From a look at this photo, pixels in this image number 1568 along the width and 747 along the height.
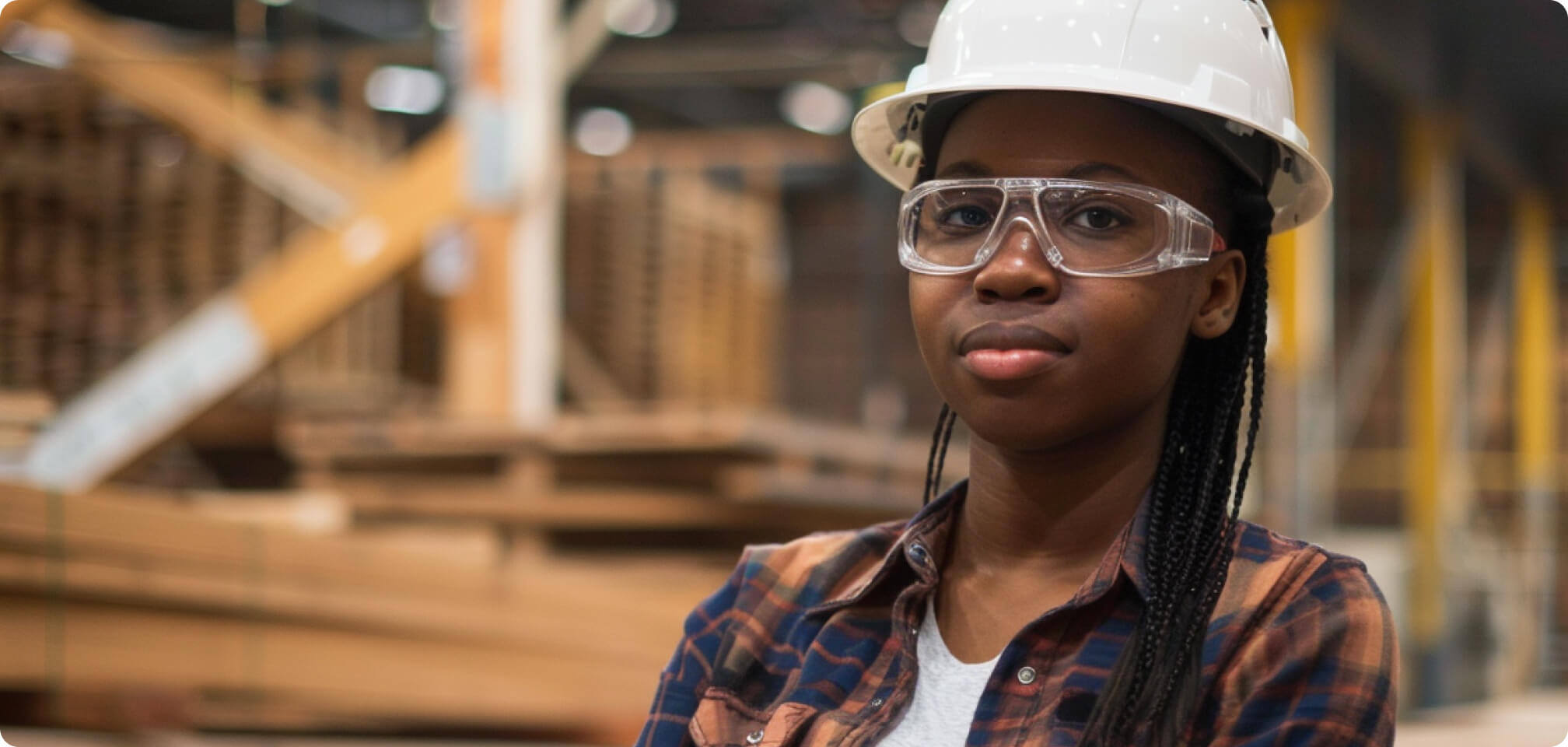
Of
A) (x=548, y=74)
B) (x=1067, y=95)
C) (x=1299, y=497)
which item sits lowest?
(x=1299, y=497)

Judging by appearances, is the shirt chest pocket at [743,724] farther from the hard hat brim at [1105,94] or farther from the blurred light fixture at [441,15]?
the blurred light fixture at [441,15]

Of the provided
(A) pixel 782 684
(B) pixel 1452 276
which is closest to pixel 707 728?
(A) pixel 782 684

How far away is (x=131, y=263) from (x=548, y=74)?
270cm

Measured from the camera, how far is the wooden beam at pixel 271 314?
513 centimetres

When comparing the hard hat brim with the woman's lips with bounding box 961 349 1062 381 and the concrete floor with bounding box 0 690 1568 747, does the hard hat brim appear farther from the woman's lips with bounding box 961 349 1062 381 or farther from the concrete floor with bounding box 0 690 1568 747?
the concrete floor with bounding box 0 690 1568 747

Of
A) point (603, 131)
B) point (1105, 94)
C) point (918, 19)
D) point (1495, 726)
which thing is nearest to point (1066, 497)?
point (1105, 94)

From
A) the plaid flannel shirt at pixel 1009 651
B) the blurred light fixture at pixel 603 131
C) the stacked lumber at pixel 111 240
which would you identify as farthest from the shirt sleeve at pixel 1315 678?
the blurred light fixture at pixel 603 131

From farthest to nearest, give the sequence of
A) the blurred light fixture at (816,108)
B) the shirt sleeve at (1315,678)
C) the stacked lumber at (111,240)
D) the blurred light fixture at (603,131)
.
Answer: the blurred light fixture at (603,131)
the blurred light fixture at (816,108)
the stacked lumber at (111,240)
the shirt sleeve at (1315,678)

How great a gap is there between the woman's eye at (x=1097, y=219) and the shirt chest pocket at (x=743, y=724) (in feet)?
1.64

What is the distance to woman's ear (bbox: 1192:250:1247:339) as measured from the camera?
1.56m

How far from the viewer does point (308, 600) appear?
4.25 meters

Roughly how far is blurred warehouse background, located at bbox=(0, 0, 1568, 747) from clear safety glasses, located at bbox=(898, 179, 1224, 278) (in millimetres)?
2666

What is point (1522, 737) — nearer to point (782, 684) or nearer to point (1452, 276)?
point (1452, 276)

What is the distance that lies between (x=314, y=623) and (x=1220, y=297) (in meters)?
3.25
